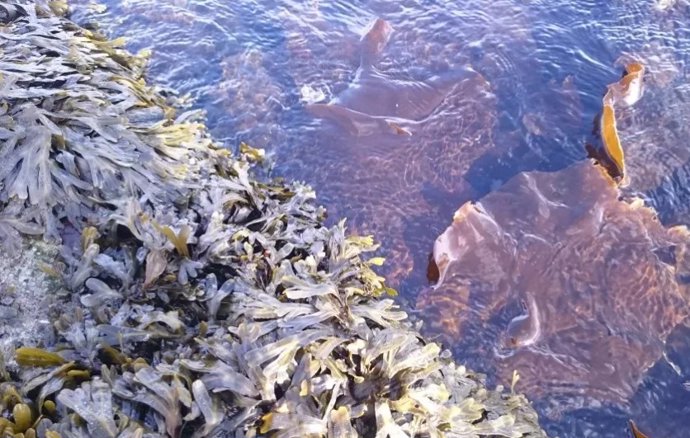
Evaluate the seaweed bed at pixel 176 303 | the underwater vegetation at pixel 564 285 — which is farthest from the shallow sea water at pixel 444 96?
the seaweed bed at pixel 176 303

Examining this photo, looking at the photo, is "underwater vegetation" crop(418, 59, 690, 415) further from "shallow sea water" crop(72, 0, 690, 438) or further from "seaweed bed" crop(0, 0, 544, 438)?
"seaweed bed" crop(0, 0, 544, 438)

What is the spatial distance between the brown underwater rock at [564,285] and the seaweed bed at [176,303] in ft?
1.05

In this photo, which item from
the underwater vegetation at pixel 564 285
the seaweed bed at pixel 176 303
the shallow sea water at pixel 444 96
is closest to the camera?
the seaweed bed at pixel 176 303

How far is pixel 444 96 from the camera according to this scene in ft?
12.9

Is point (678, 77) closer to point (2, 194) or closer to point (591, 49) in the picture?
point (591, 49)

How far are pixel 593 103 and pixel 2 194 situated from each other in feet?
11.3

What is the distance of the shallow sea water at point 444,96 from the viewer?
3.33 metres

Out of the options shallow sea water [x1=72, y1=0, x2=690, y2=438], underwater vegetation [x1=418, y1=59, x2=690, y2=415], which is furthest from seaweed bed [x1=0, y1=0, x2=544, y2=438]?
shallow sea water [x1=72, y1=0, x2=690, y2=438]

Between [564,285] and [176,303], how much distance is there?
196cm

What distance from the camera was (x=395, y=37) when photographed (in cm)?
441

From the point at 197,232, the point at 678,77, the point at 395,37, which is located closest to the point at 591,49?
the point at 678,77

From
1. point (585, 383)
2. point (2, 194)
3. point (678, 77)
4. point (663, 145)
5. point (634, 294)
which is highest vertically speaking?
point (678, 77)

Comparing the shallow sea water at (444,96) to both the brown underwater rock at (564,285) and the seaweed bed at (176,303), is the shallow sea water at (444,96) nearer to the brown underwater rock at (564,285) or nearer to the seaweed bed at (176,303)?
the brown underwater rock at (564,285)

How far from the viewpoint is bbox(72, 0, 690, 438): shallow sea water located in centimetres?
333
